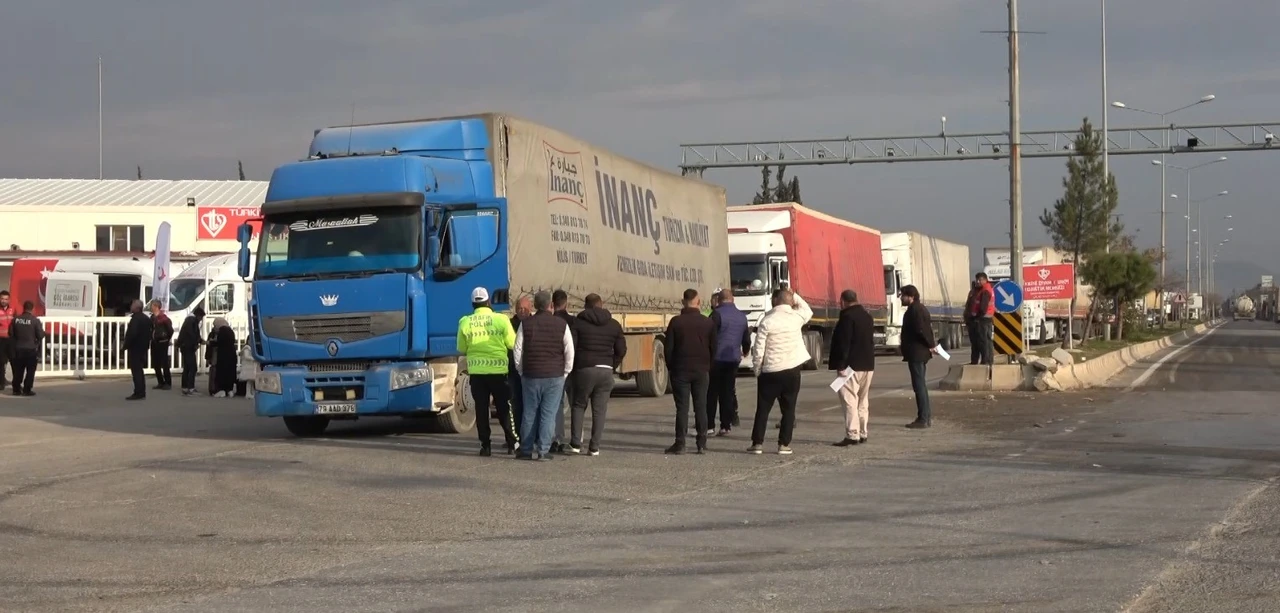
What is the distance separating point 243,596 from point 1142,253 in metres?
44.4

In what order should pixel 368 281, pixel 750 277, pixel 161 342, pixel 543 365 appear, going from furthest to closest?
pixel 750 277 < pixel 161 342 < pixel 368 281 < pixel 543 365

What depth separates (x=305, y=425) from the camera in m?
18.2

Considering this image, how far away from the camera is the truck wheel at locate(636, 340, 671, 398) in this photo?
24469 mm

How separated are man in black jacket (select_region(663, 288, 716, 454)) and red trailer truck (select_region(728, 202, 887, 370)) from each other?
16007mm

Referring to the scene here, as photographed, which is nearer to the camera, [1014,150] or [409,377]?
[409,377]

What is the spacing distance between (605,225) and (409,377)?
5.99m

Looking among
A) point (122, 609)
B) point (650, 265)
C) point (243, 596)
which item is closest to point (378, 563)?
point (243, 596)

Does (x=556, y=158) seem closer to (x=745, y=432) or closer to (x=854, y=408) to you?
(x=745, y=432)

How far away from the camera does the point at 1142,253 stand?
1896 inches

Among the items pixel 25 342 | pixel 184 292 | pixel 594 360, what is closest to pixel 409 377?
pixel 594 360

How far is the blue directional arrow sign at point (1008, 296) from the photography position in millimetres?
24719

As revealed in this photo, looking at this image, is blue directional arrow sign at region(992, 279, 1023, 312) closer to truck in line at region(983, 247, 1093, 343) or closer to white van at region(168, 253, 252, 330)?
white van at region(168, 253, 252, 330)

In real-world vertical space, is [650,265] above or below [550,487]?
above

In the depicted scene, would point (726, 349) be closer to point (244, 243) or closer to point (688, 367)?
point (688, 367)
